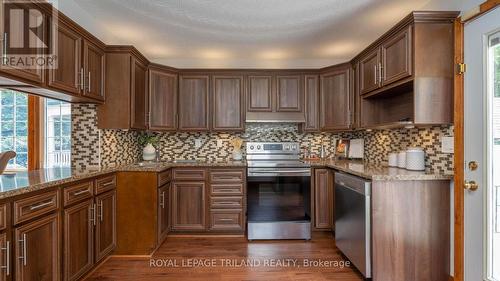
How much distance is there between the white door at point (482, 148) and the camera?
1761mm

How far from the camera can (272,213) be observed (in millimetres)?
3305

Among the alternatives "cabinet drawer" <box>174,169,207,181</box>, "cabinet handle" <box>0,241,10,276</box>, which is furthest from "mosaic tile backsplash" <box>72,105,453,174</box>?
"cabinet handle" <box>0,241,10,276</box>

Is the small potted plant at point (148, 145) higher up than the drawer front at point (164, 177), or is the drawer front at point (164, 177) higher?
the small potted plant at point (148, 145)

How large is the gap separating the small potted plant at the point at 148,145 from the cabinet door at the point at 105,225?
107cm

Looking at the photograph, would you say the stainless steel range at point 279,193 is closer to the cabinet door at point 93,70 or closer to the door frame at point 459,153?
the door frame at point 459,153

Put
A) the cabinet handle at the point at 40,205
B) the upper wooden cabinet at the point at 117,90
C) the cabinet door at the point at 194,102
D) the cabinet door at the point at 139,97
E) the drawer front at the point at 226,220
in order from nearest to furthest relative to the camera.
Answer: the cabinet handle at the point at 40,205 < the upper wooden cabinet at the point at 117,90 < the cabinet door at the point at 139,97 < the drawer front at the point at 226,220 < the cabinet door at the point at 194,102

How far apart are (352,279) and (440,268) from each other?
26.8 inches

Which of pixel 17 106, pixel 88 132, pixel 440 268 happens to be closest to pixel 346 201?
pixel 440 268

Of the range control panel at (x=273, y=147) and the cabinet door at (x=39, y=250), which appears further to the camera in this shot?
the range control panel at (x=273, y=147)

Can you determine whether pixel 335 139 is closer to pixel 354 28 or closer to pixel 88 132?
pixel 354 28

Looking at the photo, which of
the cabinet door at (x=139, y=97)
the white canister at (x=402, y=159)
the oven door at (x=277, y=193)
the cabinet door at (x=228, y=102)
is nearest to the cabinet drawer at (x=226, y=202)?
the oven door at (x=277, y=193)

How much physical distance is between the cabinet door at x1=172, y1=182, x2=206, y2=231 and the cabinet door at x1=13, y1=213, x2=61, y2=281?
1519 mm

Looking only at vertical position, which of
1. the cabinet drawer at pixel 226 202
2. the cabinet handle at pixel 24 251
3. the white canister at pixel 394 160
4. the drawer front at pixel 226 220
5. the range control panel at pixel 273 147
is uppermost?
the range control panel at pixel 273 147

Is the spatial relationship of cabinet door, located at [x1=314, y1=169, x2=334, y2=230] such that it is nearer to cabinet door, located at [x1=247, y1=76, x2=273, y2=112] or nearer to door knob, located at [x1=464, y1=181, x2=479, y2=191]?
cabinet door, located at [x1=247, y1=76, x2=273, y2=112]
